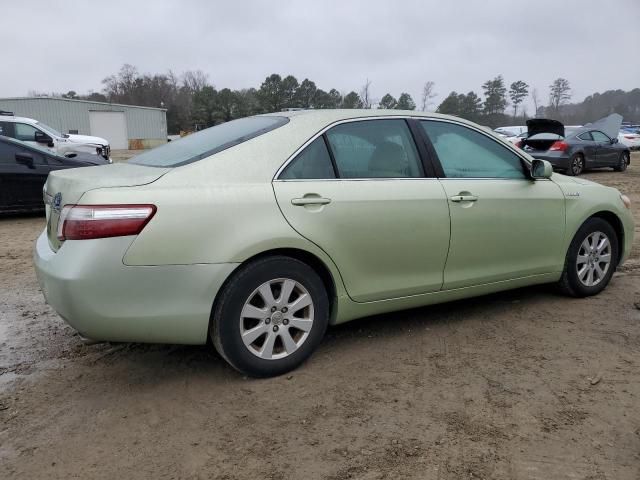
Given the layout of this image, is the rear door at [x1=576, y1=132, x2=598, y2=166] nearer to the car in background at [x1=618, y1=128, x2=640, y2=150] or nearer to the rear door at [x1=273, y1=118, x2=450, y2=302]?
the rear door at [x1=273, y1=118, x2=450, y2=302]

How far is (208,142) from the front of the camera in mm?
3436

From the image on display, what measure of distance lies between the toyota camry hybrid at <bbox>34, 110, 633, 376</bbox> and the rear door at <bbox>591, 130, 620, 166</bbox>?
1295cm

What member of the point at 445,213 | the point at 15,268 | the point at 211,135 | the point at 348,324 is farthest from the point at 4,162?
the point at 445,213

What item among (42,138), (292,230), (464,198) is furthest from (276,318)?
(42,138)

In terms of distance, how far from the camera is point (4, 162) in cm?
863

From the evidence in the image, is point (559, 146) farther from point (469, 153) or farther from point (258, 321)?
point (258, 321)

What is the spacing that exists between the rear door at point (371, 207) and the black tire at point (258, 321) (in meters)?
0.20

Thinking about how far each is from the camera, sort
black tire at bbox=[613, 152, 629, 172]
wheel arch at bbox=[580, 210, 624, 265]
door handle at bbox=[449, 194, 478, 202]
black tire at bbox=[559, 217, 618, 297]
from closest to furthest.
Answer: door handle at bbox=[449, 194, 478, 202]
black tire at bbox=[559, 217, 618, 297]
wheel arch at bbox=[580, 210, 624, 265]
black tire at bbox=[613, 152, 629, 172]

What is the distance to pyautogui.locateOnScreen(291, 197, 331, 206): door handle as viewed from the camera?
3.11 m

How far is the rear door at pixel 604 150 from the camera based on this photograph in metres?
15.6

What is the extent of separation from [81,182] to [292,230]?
1146mm

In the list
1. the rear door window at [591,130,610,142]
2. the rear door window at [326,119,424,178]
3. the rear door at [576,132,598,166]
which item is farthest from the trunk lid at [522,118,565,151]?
the rear door window at [326,119,424,178]

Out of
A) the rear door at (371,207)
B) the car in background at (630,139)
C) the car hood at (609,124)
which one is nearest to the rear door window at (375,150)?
the rear door at (371,207)

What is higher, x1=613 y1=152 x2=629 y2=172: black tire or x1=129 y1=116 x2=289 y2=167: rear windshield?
x1=129 y1=116 x2=289 y2=167: rear windshield
